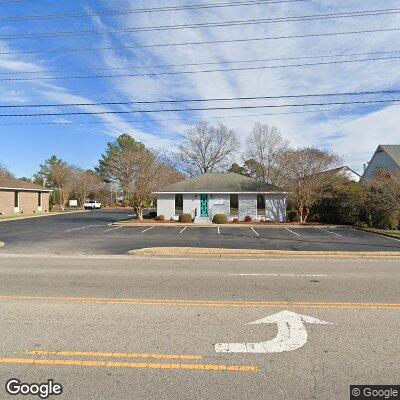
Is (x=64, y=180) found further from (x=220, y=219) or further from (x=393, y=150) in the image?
(x=393, y=150)

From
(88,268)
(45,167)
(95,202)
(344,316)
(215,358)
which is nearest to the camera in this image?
(215,358)

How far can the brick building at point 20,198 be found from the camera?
40.4m

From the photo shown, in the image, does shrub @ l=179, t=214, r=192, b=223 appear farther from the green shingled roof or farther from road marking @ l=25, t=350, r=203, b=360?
road marking @ l=25, t=350, r=203, b=360

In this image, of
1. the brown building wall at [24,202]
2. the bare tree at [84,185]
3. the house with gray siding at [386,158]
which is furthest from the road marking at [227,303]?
the bare tree at [84,185]

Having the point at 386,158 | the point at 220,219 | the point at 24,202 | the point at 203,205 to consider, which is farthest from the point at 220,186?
the point at 24,202

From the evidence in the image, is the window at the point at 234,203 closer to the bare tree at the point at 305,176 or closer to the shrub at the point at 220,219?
the shrub at the point at 220,219

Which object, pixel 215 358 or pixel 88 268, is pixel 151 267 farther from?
pixel 215 358

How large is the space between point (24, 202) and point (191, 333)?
44538 mm

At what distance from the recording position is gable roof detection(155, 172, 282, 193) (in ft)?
Result: 105

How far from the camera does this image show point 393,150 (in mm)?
39500

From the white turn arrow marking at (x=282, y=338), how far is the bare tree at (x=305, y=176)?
25.1 meters

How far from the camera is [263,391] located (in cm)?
368

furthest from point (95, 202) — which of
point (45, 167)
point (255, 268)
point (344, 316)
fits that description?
point (344, 316)

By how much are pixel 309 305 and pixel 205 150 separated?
53.8 metres
